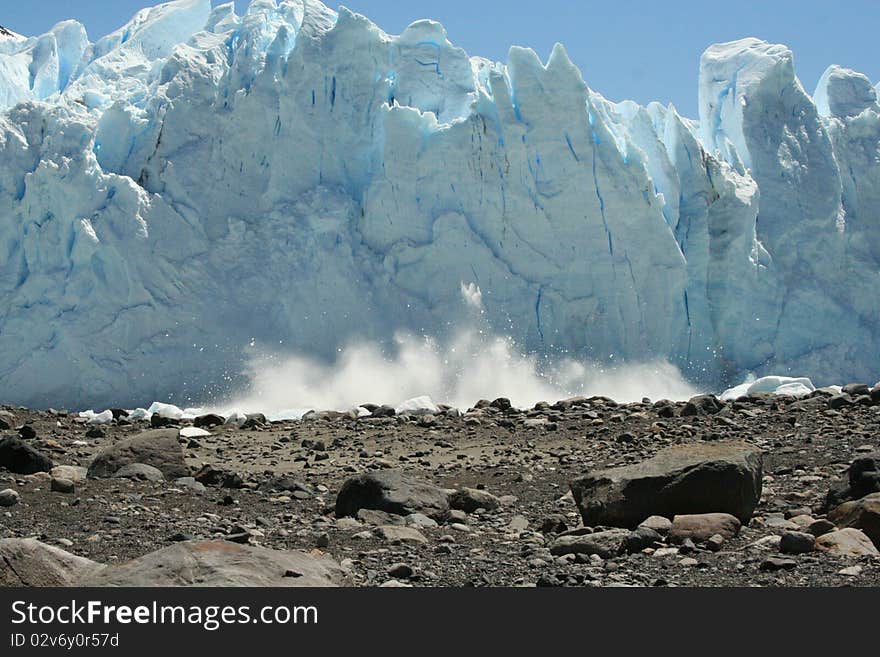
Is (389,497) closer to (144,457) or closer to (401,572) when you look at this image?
(401,572)

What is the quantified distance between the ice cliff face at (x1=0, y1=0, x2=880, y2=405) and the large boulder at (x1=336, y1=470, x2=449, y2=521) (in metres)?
10.2

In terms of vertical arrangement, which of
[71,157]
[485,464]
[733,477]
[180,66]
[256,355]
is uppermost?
[180,66]

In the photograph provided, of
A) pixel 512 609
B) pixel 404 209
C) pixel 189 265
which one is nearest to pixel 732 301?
pixel 404 209

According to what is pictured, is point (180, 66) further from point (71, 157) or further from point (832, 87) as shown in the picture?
point (832, 87)

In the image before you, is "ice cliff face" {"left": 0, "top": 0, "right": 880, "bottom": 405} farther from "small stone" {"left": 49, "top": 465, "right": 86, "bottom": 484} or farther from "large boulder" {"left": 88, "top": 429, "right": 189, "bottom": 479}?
"small stone" {"left": 49, "top": 465, "right": 86, "bottom": 484}

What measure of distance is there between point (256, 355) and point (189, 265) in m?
1.82

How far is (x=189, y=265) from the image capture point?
17047mm

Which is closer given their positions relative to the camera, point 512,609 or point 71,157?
point 512,609

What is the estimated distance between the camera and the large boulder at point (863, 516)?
5.31 m

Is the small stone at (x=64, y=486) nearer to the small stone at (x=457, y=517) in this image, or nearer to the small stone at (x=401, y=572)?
the small stone at (x=457, y=517)

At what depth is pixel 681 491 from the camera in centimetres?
587

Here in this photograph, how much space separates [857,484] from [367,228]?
38.9 feet

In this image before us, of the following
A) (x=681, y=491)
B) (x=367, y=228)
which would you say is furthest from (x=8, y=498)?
(x=367, y=228)

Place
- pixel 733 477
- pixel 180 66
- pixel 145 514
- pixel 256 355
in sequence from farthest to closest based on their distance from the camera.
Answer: pixel 180 66 → pixel 256 355 → pixel 145 514 → pixel 733 477
